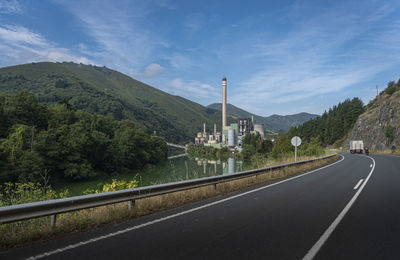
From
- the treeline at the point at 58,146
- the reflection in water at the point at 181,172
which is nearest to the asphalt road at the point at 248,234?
the reflection in water at the point at 181,172

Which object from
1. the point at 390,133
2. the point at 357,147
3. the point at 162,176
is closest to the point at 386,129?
the point at 390,133

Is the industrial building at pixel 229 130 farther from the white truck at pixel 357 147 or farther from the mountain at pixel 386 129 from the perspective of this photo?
the white truck at pixel 357 147

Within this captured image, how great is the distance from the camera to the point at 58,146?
156ft

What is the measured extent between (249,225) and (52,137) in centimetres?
5168

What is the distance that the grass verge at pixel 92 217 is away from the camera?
4.71 m

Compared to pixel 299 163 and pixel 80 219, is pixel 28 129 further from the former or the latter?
pixel 80 219

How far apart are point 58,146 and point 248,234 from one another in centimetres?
4964

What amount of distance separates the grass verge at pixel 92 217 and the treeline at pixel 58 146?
113 ft

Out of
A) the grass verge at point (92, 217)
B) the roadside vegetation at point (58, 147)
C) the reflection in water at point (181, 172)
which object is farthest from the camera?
the roadside vegetation at point (58, 147)

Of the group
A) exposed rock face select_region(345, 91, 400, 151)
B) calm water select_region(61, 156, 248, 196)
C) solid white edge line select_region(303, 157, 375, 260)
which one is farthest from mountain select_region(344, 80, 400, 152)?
solid white edge line select_region(303, 157, 375, 260)

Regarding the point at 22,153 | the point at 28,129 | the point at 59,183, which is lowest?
the point at 59,183

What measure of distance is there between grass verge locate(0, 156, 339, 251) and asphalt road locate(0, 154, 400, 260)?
0.37 m

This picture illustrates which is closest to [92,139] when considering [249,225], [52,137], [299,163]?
[52,137]

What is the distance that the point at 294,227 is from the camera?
542 cm
